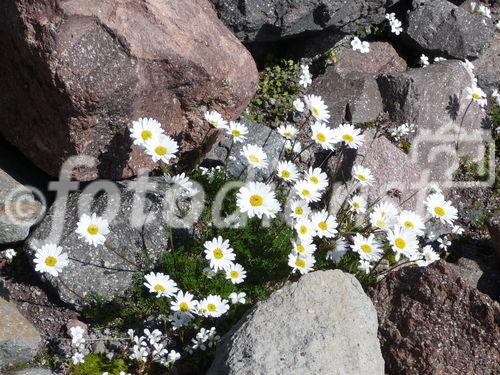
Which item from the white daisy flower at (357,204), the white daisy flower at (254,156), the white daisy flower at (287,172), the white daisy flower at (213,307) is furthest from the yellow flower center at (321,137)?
the white daisy flower at (213,307)

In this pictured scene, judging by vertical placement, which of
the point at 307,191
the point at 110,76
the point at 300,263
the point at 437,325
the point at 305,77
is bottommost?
the point at 437,325

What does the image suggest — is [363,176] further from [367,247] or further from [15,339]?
[15,339]

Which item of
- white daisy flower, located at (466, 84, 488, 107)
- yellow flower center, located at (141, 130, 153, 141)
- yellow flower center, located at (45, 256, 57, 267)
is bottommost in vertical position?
white daisy flower, located at (466, 84, 488, 107)

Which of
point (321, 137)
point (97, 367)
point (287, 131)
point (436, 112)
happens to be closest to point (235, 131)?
point (287, 131)

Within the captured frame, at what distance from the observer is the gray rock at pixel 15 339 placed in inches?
168

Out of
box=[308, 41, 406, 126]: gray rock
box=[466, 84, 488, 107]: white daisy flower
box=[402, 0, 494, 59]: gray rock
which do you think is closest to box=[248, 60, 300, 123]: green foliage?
box=[308, 41, 406, 126]: gray rock

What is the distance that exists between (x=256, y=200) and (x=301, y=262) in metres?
0.49

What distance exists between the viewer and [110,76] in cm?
446

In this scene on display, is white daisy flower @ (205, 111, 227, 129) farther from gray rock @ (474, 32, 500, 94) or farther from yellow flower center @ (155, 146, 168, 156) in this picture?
gray rock @ (474, 32, 500, 94)

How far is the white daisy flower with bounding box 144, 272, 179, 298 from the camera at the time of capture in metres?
4.44

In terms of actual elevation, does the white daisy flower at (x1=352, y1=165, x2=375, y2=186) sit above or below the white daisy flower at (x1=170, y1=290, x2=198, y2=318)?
below

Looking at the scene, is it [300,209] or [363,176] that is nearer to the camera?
[300,209]

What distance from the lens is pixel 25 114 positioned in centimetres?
480

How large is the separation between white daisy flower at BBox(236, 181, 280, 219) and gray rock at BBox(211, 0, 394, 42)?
1.74 metres
